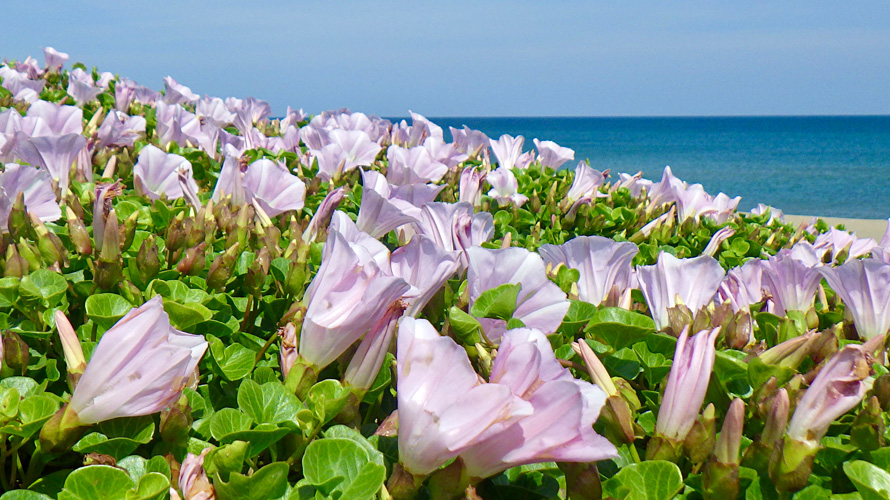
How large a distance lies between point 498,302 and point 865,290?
2.93 ft

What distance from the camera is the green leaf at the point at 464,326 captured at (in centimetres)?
117

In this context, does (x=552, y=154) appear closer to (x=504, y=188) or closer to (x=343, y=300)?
(x=504, y=188)

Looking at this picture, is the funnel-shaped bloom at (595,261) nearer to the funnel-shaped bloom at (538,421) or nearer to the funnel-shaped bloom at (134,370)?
the funnel-shaped bloom at (538,421)

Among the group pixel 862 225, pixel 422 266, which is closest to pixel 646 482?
pixel 422 266

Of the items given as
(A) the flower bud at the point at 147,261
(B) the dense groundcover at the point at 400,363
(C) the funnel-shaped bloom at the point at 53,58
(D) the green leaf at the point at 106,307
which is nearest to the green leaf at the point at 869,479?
(B) the dense groundcover at the point at 400,363

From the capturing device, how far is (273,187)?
1968mm

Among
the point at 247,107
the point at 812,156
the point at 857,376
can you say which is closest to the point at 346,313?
the point at 857,376

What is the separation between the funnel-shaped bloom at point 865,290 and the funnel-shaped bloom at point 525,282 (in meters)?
0.67

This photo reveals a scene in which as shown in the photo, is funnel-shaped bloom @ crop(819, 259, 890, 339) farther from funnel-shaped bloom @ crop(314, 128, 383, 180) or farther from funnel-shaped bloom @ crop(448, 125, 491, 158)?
funnel-shaped bloom @ crop(448, 125, 491, 158)

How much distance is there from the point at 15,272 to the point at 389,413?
822mm

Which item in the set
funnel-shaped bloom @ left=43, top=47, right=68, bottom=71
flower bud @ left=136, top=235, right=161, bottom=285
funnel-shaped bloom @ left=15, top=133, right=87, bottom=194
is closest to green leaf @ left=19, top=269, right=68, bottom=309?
flower bud @ left=136, top=235, right=161, bottom=285

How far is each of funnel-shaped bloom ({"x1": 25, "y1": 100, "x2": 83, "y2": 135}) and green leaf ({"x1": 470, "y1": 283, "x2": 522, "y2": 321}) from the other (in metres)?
2.01

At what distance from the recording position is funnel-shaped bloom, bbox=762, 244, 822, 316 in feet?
5.51

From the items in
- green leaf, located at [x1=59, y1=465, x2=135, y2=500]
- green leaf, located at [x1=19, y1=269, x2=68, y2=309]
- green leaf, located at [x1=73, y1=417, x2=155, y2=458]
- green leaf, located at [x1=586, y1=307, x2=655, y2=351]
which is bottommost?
green leaf, located at [x1=73, y1=417, x2=155, y2=458]
